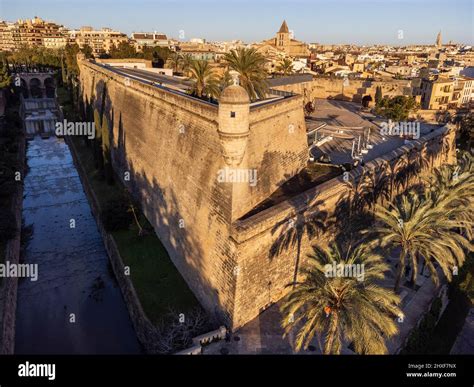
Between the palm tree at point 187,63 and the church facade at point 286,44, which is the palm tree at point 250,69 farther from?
the church facade at point 286,44

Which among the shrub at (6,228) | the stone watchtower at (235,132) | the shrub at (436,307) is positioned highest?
the stone watchtower at (235,132)

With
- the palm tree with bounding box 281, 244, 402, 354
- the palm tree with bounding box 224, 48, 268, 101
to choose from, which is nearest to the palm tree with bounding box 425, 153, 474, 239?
the palm tree with bounding box 281, 244, 402, 354

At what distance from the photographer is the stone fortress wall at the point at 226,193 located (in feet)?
51.2

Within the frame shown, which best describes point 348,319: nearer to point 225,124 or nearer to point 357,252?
point 357,252

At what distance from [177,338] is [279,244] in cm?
628

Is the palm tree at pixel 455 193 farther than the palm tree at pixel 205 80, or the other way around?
the palm tree at pixel 205 80

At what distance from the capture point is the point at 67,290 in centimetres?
2203

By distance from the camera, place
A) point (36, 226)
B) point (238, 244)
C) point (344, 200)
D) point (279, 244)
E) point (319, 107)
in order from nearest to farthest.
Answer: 1. point (238, 244)
2. point (279, 244)
3. point (344, 200)
4. point (36, 226)
5. point (319, 107)

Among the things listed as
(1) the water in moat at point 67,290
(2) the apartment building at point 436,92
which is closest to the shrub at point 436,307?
(1) the water in moat at point 67,290

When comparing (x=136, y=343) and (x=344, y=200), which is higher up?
Result: (x=344, y=200)

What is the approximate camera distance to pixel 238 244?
1487 cm

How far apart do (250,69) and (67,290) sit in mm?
19615

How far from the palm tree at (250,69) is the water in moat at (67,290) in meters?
16.6

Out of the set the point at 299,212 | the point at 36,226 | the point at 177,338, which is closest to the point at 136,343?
the point at 177,338
